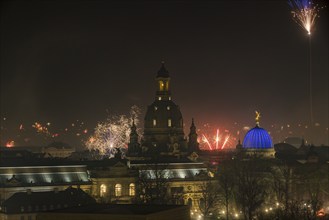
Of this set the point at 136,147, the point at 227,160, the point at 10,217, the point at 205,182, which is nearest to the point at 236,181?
the point at 205,182

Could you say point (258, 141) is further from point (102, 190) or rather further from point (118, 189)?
point (102, 190)

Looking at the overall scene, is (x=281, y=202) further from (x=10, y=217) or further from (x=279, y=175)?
(x=10, y=217)

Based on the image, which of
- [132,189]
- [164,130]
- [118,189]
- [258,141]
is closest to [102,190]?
[118,189]

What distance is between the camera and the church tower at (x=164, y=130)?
145 metres

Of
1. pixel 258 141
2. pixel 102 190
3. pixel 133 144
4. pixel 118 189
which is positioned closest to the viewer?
pixel 102 190

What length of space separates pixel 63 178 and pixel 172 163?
72.6ft

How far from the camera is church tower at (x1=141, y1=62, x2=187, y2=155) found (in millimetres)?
145125

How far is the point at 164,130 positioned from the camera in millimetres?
145875

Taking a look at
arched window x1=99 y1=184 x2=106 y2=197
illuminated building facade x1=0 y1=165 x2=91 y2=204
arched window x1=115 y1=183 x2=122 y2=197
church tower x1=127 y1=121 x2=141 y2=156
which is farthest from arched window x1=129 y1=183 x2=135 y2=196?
church tower x1=127 y1=121 x2=141 y2=156

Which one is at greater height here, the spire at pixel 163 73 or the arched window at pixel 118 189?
the spire at pixel 163 73

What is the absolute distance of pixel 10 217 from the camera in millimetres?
89250

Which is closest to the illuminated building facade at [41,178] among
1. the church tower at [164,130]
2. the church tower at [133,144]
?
the church tower at [133,144]

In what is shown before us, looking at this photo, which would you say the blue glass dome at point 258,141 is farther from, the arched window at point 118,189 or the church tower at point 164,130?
the arched window at point 118,189

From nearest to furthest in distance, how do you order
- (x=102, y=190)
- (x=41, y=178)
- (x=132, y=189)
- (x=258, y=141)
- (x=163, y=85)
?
1. (x=41, y=178)
2. (x=102, y=190)
3. (x=132, y=189)
4. (x=258, y=141)
5. (x=163, y=85)
